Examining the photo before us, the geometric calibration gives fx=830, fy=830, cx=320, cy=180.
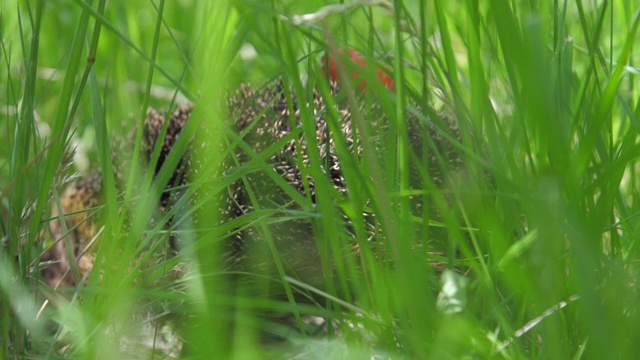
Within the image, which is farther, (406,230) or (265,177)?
(265,177)

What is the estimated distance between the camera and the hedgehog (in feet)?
4.55

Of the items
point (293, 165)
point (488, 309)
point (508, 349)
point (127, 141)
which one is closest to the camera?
point (508, 349)

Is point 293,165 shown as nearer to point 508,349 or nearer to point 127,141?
point 127,141

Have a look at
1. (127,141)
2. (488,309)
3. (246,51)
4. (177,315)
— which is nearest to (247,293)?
(177,315)

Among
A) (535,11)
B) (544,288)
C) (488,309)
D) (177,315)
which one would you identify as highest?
(535,11)

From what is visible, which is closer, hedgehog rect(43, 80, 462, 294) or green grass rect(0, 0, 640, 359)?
green grass rect(0, 0, 640, 359)

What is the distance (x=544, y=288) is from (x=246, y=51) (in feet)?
6.59

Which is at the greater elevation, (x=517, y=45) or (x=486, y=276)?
(x=517, y=45)

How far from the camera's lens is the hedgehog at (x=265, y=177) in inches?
54.6

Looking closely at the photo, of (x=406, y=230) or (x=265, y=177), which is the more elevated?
(x=406, y=230)

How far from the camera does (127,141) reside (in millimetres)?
1751

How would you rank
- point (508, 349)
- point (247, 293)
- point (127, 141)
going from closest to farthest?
point (508, 349), point (247, 293), point (127, 141)

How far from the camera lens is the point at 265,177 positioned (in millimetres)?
1432

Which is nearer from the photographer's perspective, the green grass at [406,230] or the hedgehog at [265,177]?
the green grass at [406,230]
